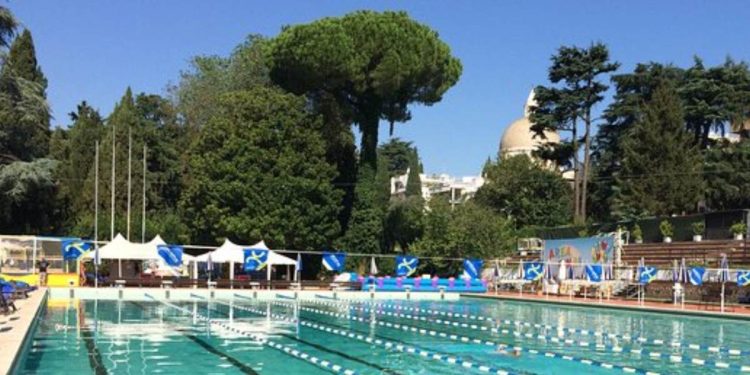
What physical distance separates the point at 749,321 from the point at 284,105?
2451 centimetres

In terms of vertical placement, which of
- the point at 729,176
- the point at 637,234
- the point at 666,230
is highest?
the point at 729,176

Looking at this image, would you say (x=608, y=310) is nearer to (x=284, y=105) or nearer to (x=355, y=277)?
(x=355, y=277)

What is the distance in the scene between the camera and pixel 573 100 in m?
50.4

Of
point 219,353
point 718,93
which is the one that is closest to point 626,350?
point 219,353

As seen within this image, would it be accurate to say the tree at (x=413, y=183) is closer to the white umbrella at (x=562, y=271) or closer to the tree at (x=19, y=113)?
the white umbrella at (x=562, y=271)

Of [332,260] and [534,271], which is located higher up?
[332,260]

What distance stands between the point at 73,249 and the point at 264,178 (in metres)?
10.5

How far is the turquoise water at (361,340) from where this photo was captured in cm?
1258

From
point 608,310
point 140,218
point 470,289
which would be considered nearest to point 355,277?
point 470,289

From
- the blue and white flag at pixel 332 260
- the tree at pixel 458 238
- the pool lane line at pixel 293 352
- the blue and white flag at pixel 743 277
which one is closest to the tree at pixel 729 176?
the tree at pixel 458 238

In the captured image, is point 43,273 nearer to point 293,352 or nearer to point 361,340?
point 361,340

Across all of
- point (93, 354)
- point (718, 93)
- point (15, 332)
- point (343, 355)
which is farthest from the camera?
point (718, 93)

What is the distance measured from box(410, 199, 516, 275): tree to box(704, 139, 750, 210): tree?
38.3 ft

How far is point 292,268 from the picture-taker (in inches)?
1668
